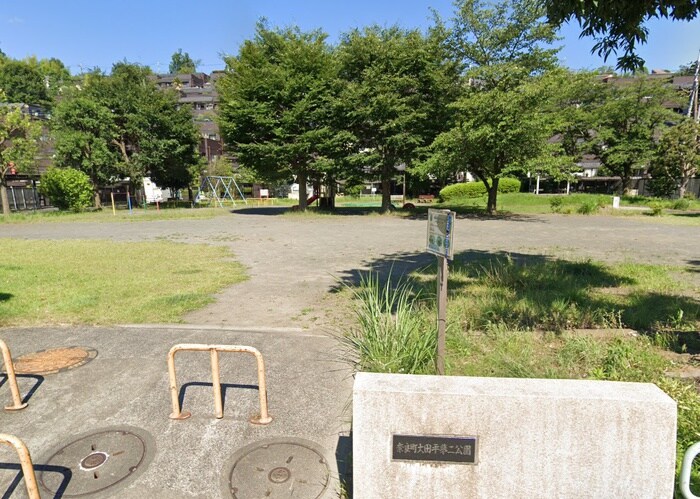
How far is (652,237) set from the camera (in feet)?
46.8

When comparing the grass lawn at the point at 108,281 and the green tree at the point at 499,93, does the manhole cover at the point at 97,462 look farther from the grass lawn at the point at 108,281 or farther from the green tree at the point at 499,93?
the green tree at the point at 499,93

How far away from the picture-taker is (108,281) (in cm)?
787

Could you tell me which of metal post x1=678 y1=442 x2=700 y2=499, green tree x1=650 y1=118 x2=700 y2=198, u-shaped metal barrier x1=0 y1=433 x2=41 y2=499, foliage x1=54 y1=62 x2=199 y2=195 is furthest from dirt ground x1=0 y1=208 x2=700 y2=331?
green tree x1=650 y1=118 x2=700 y2=198

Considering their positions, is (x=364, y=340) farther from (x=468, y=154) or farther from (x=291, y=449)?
(x=468, y=154)

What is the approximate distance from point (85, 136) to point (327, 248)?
86.0 ft

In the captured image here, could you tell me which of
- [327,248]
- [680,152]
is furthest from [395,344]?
[680,152]

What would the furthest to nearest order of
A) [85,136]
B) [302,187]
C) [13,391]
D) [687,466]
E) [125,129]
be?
[125,129]
[85,136]
[302,187]
[13,391]
[687,466]

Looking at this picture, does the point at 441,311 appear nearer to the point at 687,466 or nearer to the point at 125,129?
the point at 687,466

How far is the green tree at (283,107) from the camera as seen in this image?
77.5ft

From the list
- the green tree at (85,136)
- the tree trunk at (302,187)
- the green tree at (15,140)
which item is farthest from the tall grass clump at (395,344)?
the green tree at (85,136)

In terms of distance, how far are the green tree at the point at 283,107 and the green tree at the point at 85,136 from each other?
11.0m

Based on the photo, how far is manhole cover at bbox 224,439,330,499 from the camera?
2482mm

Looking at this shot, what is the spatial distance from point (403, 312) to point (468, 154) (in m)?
19.2

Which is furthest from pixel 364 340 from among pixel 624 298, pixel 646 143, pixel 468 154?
pixel 646 143
